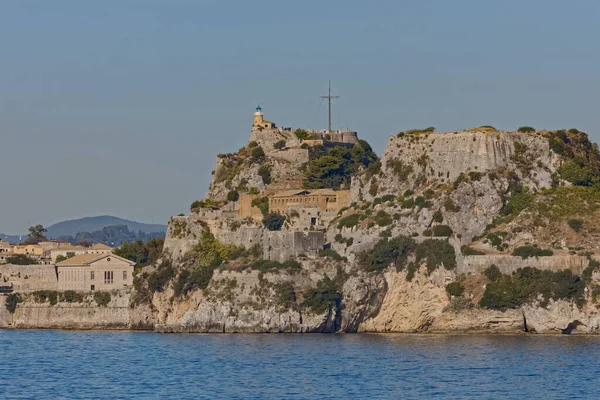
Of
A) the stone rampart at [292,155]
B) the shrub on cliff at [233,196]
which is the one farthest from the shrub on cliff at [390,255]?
the stone rampart at [292,155]

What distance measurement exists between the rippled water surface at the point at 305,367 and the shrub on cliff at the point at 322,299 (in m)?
1.98

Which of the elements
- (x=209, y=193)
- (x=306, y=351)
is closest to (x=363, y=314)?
(x=306, y=351)

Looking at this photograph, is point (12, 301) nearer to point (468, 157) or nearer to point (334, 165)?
point (334, 165)

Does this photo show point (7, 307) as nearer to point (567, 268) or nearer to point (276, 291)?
point (276, 291)

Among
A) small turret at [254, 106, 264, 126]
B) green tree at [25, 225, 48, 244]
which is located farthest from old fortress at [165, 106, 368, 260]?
green tree at [25, 225, 48, 244]

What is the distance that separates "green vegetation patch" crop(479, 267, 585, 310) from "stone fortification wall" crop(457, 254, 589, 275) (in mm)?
350

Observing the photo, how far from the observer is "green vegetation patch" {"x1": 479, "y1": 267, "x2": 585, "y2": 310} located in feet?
295

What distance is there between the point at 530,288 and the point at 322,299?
11582 mm

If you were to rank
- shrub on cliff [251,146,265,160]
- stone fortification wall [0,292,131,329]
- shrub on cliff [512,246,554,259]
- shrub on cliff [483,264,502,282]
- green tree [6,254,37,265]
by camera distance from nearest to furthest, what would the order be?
shrub on cliff [483,264,502,282]
shrub on cliff [512,246,554,259]
stone fortification wall [0,292,131,329]
shrub on cliff [251,146,265,160]
green tree [6,254,37,265]

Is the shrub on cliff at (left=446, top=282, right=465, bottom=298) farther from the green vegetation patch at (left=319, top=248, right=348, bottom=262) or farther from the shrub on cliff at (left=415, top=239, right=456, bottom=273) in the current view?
the green vegetation patch at (left=319, top=248, right=348, bottom=262)

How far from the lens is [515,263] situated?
92.9m

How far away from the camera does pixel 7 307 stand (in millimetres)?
113375

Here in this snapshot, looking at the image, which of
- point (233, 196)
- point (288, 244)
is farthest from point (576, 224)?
point (233, 196)

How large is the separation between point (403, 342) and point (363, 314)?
6.81 meters
